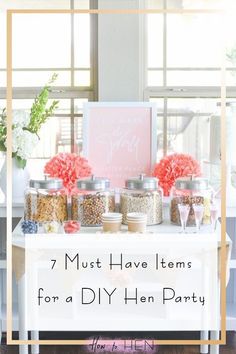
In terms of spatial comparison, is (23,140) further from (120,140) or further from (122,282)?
(122,282)

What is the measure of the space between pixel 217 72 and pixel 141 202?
90 cm

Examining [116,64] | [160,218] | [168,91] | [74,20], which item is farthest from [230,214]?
[74,20]

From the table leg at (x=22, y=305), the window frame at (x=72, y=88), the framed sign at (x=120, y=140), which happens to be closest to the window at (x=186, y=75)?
the framed sign at (x=120, y=140)

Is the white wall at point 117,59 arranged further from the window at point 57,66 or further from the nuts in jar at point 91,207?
the nuts in jar at point 91,207

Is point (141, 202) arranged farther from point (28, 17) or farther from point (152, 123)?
point (28, 17)

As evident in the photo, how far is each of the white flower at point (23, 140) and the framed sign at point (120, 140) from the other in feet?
0.89

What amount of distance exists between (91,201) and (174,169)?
18.3 inches

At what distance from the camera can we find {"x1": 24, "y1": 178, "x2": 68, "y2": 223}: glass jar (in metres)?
2.25

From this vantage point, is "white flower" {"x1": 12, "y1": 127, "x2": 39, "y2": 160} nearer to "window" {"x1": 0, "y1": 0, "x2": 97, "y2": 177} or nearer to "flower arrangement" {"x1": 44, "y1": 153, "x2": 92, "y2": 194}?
"flower arrangement" {"x1": 44, "y1": 153, "x2": 92, "y2": 194}

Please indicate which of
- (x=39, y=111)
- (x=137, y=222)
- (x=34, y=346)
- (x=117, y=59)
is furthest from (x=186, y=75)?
(x=34, y=346)

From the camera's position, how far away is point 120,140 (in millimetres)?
2777

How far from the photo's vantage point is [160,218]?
232cm

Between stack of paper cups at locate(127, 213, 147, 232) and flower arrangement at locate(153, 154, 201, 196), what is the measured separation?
0.46m

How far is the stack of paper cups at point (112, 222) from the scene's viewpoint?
7.05 ft
